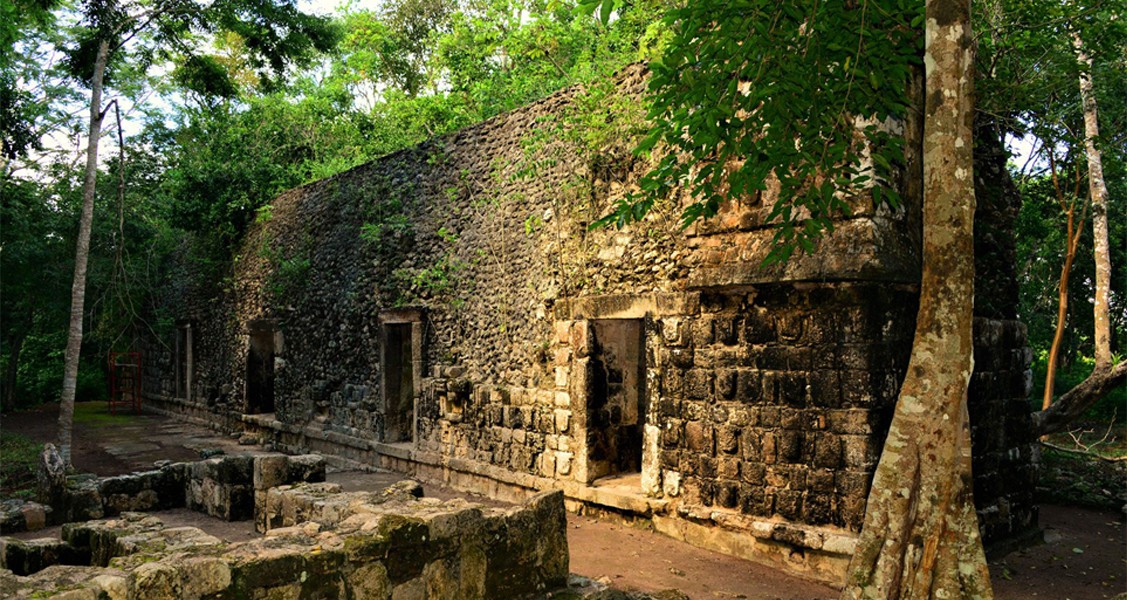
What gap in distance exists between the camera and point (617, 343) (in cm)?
773

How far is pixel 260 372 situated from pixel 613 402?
9992mm

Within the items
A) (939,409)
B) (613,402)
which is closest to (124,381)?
(613,402)

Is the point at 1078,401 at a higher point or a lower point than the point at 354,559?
higher

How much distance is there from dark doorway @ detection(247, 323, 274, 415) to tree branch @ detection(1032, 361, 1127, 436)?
12929 mm

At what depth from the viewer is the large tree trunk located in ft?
12.8

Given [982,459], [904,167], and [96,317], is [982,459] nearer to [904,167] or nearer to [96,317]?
[904,167]

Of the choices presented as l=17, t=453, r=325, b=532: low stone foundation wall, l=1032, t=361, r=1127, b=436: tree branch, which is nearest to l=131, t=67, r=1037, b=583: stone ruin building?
l=1032, t=361, r=1127, b=436: tree branch

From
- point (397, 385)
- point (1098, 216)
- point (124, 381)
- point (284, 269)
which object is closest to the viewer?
point (1098, 216)

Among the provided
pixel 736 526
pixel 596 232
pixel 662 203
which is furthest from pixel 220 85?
pixel 736 526

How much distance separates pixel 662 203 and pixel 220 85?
9.42 m

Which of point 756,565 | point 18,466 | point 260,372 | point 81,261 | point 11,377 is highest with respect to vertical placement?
point 81,261

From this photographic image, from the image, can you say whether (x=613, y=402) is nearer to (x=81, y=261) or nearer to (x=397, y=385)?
(x=397, y=385)

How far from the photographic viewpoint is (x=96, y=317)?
19.3 meters

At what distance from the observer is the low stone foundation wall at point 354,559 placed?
3031 millimetres
